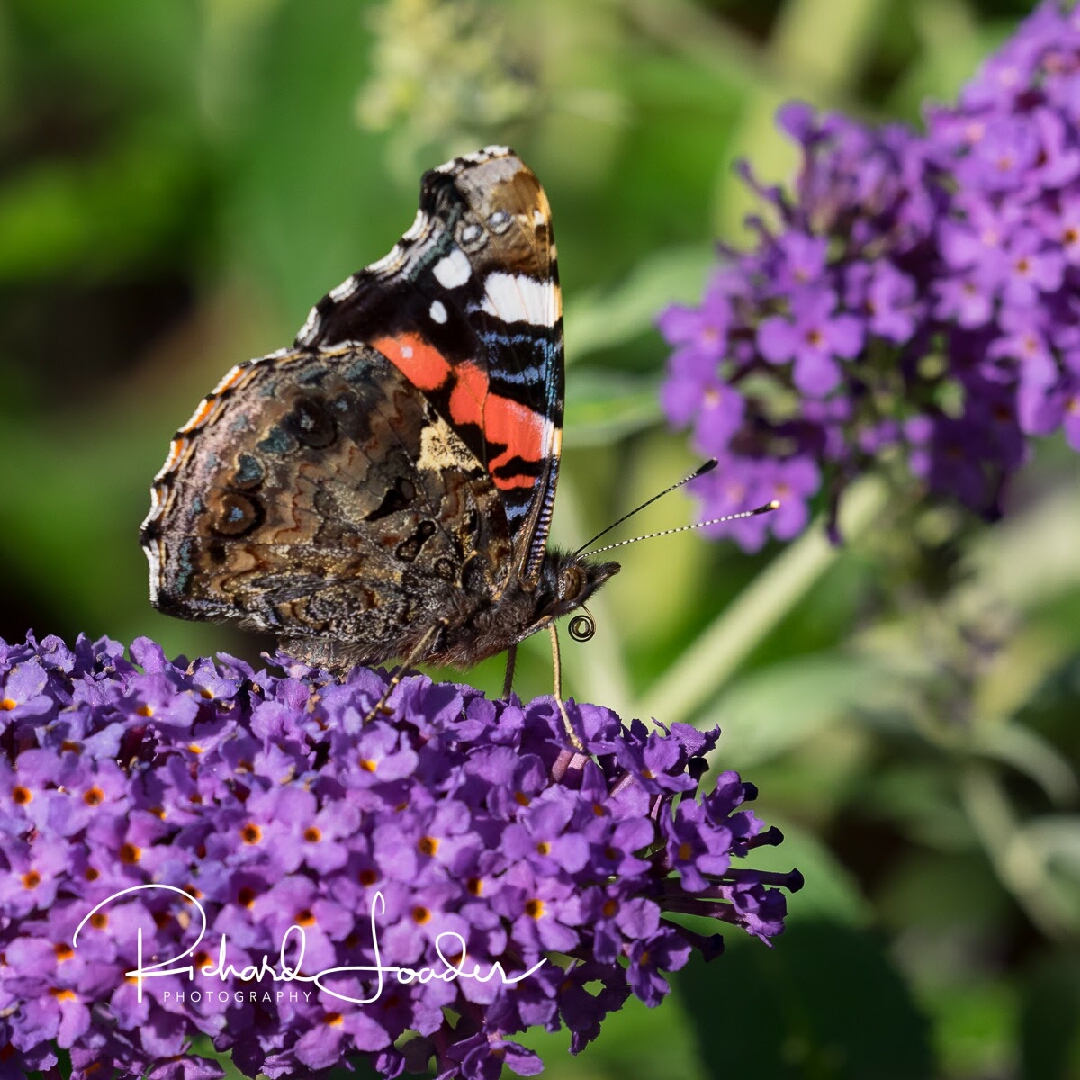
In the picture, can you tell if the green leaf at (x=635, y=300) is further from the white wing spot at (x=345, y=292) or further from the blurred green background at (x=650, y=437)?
the white wing spot at (x=345, y=292)

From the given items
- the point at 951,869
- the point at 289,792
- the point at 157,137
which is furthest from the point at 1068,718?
the point at 157,137

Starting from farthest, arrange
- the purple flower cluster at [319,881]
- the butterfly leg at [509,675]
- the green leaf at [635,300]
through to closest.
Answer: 1. the green leaf at [635,300]
2. the butterfly leg at [509,675]
3. the purple flower cluster at [319,881]

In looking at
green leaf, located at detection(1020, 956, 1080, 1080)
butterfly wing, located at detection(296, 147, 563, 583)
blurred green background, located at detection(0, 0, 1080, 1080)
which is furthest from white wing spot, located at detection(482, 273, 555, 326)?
green leaf, located at detection(1020, 956, 1080, 1080)

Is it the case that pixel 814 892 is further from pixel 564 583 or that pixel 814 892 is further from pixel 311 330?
pixel 311 330

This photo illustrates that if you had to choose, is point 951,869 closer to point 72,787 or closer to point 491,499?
point 491,499


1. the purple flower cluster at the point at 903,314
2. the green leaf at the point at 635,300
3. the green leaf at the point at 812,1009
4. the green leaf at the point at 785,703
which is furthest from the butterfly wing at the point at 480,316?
the green leaf at the point at 812,1009

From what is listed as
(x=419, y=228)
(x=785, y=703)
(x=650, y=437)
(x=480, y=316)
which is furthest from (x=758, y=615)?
(x=650, y=437)

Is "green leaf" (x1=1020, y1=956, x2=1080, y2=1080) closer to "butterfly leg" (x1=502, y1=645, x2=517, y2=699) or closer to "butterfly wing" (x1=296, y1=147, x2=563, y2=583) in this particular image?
"butterfly leg" (x1=502, y1=645, x2=517, y2=699)

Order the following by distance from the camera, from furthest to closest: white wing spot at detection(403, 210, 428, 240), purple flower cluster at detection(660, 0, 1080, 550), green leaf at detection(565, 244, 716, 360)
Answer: green leaf at detection(565, 244, 716, 360), purple flower cluster at detection(660, 0, 1080, 550), white wing spot at detection(403, 210, 428, 240)
